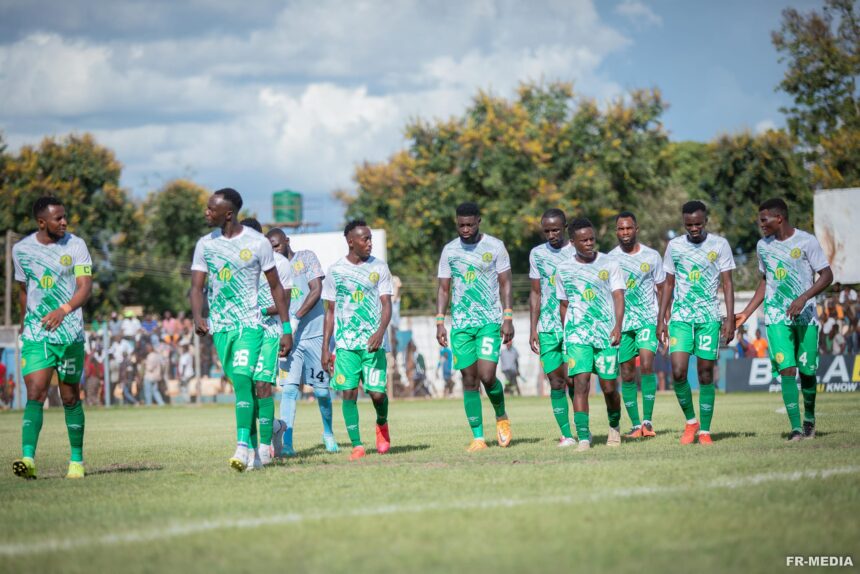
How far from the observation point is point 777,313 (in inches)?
495

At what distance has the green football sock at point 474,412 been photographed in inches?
511

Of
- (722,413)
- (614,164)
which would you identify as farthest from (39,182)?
(722,413)

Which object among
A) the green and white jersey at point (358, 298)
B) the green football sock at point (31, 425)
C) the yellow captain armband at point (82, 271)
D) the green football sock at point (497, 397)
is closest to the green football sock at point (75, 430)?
the green football sock at point (31, 425)

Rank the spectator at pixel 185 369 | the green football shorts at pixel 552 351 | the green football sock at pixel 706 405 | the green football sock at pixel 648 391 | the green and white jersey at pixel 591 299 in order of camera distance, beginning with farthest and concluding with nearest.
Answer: the spectator at pixel 185 369, the green football sock at pixel 648 391, the green football shorts at pixel 552 351, the green football sock at pixel 706 405, the green and white jersey at pixel 591 299

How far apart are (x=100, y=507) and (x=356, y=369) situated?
4549 millimetres

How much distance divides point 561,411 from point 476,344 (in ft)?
4.15

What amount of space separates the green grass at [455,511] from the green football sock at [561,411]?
1.38 ft

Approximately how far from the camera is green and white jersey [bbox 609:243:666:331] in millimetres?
13914

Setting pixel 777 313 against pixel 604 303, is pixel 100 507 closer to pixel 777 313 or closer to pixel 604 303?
pixel 604 303

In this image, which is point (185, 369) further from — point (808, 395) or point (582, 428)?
point (808, 395)

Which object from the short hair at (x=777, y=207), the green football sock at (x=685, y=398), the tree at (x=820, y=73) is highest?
the tree at (x=820, y=73)

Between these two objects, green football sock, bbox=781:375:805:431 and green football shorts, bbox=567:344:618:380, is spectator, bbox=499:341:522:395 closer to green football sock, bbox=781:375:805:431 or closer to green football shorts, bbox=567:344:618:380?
green football sock, bbox=781:375:805:431

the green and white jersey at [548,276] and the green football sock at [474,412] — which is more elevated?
the green and white jersey at [548,276]

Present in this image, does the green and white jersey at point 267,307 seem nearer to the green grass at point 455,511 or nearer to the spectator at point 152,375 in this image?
the green grass at point 455,511
